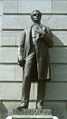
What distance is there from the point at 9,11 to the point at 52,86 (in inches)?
116

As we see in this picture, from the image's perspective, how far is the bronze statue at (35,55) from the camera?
14.2 metres

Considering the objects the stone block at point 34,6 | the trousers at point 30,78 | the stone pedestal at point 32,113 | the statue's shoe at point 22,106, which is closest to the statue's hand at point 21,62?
the trousers at point 30,78

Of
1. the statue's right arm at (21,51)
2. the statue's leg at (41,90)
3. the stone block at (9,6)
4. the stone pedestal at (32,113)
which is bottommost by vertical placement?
the stone pedestal at (32,113)

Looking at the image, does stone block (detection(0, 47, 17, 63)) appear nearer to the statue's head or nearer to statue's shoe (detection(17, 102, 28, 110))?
the statue's head

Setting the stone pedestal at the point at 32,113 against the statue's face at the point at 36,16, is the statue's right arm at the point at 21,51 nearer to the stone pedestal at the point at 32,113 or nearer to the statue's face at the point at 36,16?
the statue's face at the point at 36,16

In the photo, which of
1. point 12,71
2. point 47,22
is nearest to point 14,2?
point 47,22

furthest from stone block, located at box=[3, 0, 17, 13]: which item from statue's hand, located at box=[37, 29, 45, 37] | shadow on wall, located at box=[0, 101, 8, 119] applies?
shadow on wall, located at box=[0, 101, 8, 119]

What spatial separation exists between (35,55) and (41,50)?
0.83ft

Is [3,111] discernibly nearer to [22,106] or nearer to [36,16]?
[22,106]

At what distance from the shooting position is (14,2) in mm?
15711

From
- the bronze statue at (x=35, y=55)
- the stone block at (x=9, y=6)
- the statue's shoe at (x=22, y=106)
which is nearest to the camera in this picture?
the statue's shoe at (x=22, y=106)

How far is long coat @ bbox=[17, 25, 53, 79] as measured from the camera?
14.3 metres

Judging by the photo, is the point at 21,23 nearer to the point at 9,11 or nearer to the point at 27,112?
the point at 9,11

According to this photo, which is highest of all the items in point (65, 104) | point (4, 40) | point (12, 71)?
point (4, 40)
